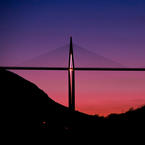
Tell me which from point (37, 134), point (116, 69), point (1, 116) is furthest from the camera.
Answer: point (1, 116)

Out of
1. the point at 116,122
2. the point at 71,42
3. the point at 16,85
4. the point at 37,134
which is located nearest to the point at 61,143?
the point at 37,134

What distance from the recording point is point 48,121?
2739 cm

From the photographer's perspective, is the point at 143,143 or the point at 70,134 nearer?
the point at 143,143

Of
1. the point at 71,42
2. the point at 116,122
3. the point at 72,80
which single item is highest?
the point at 71,42

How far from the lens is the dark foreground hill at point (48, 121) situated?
1365 centimetres

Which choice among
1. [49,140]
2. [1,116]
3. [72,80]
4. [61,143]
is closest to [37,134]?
[49,140]

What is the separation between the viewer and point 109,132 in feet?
51.2

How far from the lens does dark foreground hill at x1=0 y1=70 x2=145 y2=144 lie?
44.8ft

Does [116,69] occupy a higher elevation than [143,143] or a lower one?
higher

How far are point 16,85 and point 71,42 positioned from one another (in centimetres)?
2346

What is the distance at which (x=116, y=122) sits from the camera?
19438mm

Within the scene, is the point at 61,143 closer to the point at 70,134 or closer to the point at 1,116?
the point at 70,134

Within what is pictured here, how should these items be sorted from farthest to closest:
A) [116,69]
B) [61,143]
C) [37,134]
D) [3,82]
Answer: [3,82], [116,69], [37,134], [61,143]

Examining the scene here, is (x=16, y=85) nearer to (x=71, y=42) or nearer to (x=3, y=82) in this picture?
(x=3, y=82)
